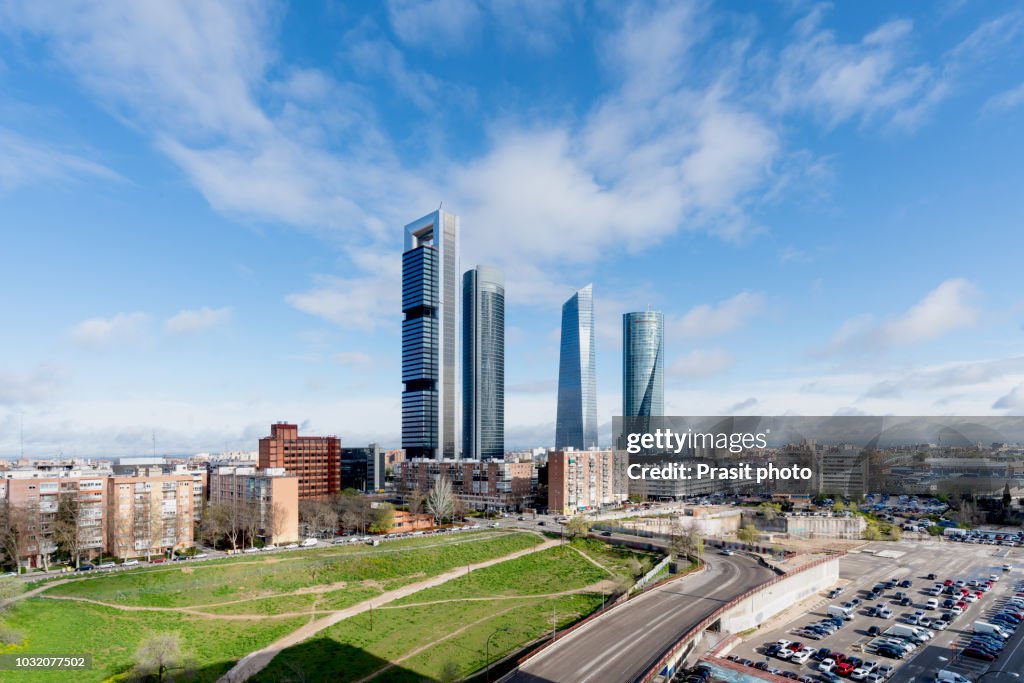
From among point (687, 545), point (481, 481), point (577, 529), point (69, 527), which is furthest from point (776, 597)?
point (69, 527)

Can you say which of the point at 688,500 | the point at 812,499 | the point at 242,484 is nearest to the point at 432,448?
the point at 688,500

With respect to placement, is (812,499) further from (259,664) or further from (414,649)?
(259,664)

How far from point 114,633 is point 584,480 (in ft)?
191

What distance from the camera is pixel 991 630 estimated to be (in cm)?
3141

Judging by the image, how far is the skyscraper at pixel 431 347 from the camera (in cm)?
11106

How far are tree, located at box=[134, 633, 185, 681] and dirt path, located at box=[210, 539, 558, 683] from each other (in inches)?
87.5

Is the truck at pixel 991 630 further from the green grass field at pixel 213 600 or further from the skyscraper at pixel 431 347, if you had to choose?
the skyscraper at pixel 431 347

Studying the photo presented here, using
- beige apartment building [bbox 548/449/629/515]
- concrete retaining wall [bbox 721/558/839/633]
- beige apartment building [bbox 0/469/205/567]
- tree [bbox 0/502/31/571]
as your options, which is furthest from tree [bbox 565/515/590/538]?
tree [bbox 0/502/31/571]

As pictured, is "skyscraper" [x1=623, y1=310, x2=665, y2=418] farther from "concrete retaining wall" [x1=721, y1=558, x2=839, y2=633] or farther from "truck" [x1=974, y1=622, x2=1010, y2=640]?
"truck" [x1=974, y1=622, x2=1010, y2=640]

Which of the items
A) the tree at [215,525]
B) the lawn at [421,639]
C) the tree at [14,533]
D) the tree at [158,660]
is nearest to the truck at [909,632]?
the lawn at [421,639]

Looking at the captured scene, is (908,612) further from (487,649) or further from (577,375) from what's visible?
(577,375)

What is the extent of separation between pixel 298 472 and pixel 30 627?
47.8 m

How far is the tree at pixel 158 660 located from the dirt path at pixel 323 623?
7.29ft

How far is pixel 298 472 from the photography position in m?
75.3
